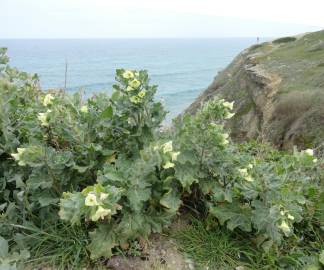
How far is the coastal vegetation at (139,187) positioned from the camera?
2625mm

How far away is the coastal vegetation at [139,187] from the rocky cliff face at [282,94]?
8.55 feet

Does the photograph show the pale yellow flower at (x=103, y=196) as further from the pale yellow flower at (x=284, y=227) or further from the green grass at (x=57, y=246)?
the pale yellow flower at (x=284, y=227)

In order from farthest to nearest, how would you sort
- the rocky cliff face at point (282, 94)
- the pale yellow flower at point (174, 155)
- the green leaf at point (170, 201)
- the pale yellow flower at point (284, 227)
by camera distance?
the rocky cliff face at point (282, 94)
the green leaf at point (170, 201)
the pale yellow flower at point (174, 155)
the pale yellow flower at point (284, 227)

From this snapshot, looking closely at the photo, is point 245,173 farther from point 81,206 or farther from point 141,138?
point 81,206

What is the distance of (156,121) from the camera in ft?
9.87

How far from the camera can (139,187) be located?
2.56 meters

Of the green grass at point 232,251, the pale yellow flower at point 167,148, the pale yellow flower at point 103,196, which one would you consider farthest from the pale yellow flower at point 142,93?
the green grass at point 232,251

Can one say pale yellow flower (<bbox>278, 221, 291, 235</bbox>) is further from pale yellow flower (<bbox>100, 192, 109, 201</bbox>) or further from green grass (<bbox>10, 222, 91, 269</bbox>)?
green grass (<bbox>10, 222, 91, 269</bbox>)

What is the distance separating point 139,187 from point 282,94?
21.3 ft

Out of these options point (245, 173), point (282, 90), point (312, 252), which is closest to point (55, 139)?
point (245, 173)

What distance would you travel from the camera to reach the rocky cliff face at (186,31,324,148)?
7.21m

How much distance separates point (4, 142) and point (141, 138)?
109 cm

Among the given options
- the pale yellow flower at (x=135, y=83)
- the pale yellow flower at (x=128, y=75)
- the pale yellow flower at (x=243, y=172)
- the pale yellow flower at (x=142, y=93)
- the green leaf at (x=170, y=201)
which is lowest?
the green leaf at (x=170, y=201)

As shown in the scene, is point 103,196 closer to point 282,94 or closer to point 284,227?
point 284,227
